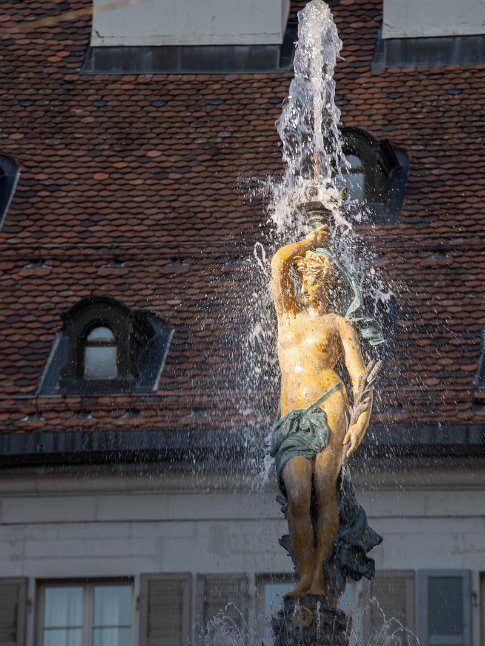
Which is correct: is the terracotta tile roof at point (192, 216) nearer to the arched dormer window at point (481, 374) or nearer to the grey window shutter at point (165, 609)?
the arched dormer window at point (481, 374)

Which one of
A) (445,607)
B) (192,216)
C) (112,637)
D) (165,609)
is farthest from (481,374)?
(112,637)

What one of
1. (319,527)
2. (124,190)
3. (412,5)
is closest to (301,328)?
(319,527)

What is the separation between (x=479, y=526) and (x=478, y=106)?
542 centimetres

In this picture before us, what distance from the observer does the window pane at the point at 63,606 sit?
25656mm

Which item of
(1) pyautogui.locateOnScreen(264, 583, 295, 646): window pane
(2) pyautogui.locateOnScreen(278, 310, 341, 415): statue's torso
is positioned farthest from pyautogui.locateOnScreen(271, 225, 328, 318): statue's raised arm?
(1) pyautogui.locateOnScreen(264, 583, 295, 646): window pane

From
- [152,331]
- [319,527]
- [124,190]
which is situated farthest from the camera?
[124,190]

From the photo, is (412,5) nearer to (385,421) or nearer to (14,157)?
(14,157)

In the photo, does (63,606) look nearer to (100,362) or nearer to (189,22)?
(100,362)

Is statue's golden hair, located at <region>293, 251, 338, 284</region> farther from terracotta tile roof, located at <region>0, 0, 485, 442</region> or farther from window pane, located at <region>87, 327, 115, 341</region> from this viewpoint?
window pane, located at <region>87, 327, 115, 341</region>

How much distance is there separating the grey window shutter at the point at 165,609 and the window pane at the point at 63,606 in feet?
2.03

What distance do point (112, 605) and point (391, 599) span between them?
2554 mm

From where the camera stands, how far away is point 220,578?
2547cm

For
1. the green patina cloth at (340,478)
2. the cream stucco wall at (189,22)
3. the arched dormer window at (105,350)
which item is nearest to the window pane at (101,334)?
the arched dormer window at (105,350)

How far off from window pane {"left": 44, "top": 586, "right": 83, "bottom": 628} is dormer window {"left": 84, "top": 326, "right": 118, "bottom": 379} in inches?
80.6
